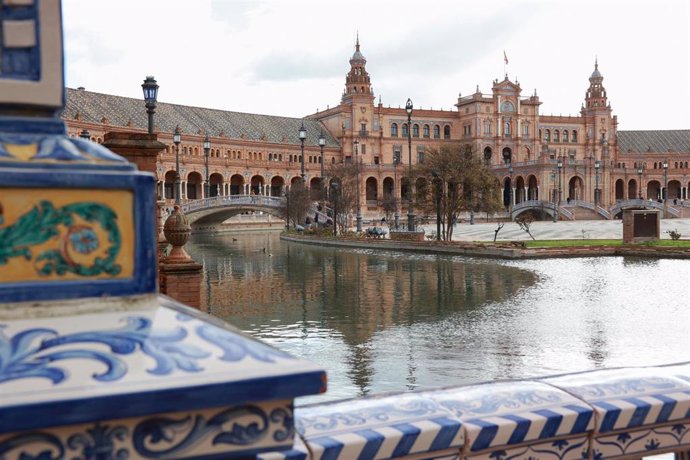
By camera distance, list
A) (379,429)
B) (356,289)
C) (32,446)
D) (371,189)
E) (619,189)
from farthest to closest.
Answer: (619,189) → (371,189) → (356,289) → (379,429) → (32,446)

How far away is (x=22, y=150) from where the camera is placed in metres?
1.25

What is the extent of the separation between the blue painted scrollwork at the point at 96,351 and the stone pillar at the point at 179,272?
29.4 feet

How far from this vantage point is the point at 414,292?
15.9m

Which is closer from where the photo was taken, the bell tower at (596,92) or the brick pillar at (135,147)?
the brick pillar at (135,147)

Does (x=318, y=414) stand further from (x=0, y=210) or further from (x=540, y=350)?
(x=540, y=350)

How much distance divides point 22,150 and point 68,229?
0.19 m

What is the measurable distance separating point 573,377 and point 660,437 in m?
0.30

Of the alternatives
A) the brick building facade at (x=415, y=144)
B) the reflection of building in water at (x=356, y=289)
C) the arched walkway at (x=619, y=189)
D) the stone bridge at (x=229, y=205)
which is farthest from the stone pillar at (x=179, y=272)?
the arched walkway at (x=619, y=189)

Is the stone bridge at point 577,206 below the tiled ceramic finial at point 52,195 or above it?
above

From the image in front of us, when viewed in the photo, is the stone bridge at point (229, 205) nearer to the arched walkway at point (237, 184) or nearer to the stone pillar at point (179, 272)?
the arched walkway at point (237, 184)

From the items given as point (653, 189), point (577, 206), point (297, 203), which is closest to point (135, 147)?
point (297, 203)

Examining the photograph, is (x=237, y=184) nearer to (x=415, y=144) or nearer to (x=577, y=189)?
(x=415, y=144)

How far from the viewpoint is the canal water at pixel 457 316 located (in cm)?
868

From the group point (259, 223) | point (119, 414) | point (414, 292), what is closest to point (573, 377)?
point (119, 414)
